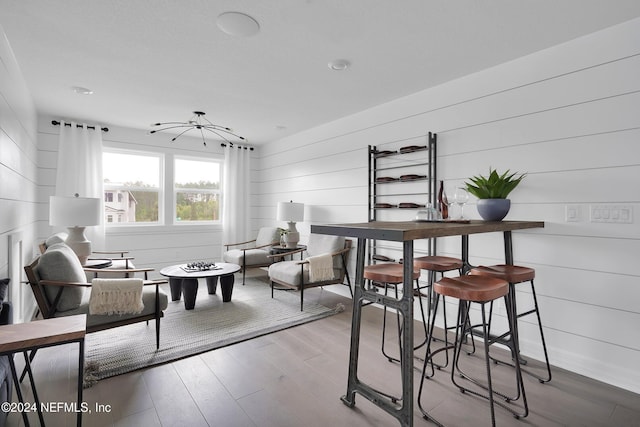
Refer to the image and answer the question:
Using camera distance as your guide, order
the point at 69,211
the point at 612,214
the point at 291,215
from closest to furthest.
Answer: the point at 612,214
the point at 69,211
the point at 291,215

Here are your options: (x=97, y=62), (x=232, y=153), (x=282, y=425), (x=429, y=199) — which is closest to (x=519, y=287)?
(x=429, y=199)

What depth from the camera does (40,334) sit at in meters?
1.36

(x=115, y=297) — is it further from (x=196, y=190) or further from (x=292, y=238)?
(x=196, y=190)

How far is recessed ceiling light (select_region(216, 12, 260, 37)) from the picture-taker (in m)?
2.13

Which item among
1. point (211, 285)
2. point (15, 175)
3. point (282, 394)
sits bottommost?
point (282, 394)

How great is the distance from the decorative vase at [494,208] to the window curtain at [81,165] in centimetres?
506

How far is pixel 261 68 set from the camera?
2.91 metres

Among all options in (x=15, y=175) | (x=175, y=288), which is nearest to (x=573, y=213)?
(x=175, y=288)

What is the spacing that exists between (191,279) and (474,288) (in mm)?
3051

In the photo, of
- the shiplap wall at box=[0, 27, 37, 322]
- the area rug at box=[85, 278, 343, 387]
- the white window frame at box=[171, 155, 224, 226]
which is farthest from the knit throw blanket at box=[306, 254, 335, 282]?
the white window frame at box=[171, 155, 224, 226]

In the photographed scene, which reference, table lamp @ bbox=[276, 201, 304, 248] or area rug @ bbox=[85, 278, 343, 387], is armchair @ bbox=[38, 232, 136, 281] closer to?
area rug @ bbox=[85, 278, 343, 387]

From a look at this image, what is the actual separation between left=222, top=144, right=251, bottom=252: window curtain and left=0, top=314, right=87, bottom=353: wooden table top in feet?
14.2

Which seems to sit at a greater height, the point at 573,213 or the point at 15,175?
the point at 15,175

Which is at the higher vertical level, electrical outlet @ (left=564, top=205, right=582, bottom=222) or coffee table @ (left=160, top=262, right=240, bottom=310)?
electrical outlet @ (left=564, top=205, right=582, bottom=222)
